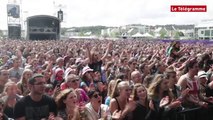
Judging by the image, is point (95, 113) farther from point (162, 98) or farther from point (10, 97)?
point (10, 97)

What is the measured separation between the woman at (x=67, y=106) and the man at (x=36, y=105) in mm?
89

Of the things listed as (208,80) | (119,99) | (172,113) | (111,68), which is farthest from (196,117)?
(111,68)

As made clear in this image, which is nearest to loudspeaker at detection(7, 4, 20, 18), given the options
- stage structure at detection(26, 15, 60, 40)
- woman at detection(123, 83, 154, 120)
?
stage structure at detection(26, 15, 60, 40)

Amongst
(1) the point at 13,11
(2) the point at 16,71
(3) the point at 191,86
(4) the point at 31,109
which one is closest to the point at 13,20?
(1) the point at 13,11

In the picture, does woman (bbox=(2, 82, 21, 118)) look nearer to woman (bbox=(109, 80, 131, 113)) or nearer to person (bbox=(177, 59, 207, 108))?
woman (bbox=(109, 80, 131, 113))

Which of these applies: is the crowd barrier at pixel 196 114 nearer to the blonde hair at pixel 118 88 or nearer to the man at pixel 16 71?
the blonde hair at pixel 118 88

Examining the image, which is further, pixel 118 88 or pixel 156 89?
pixel 156 89

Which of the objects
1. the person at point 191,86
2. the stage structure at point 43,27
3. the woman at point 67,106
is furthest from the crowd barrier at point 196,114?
the stage structure at point 43,27

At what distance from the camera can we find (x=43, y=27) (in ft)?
190

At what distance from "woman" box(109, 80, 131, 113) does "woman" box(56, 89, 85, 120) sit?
52cm

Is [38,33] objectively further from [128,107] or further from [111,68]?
[128,107]

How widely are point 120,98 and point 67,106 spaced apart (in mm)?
824

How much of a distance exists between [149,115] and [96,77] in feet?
9.18

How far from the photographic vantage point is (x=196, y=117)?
6.73 metres
